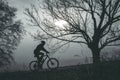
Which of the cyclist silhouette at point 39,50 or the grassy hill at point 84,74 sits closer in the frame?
the grassy hill at point 84,74

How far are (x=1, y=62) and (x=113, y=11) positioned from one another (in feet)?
43.4

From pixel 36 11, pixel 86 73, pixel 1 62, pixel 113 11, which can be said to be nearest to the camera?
pixel 86 73

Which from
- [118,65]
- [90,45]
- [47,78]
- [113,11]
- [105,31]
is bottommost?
[47,78]

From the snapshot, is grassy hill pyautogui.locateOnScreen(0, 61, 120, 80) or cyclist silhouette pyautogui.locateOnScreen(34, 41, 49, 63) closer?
grassy hill pyautogui.locateOnScreen(0, 61, 120, 80)

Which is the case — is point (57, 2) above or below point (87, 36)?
above

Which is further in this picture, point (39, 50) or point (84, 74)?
point (39, 50)

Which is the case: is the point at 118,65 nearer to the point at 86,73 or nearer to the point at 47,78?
the point at 86,73

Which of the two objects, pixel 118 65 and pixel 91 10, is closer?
pixel 118 65

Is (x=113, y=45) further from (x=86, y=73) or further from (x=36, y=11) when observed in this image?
(x=86, y=73)

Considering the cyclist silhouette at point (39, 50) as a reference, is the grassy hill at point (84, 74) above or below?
below

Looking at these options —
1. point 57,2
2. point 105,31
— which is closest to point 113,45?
point 105,31

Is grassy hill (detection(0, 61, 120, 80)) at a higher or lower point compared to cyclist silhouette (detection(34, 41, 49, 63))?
lower

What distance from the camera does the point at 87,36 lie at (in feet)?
76.1

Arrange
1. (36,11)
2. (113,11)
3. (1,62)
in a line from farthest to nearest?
1. (1,62)
2. (36,11)
3. (113,11)
